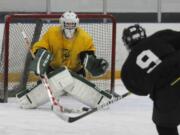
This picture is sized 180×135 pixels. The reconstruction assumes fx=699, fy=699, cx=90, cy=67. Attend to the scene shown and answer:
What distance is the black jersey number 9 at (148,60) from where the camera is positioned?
8.19ft

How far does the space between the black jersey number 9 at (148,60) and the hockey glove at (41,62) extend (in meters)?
1.61

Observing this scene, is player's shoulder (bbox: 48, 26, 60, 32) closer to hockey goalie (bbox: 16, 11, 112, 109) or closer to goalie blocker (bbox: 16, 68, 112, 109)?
hockey goalie (bbox: 16, 11, 112, 109)

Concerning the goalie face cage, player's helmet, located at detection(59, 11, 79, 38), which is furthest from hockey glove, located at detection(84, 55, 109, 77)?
the goalie face cage

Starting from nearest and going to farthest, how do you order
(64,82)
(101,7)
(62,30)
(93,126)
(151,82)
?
1. (151,82)
2. (93,126)
3. (64,82)
4. (62,30)
5. (101,7)

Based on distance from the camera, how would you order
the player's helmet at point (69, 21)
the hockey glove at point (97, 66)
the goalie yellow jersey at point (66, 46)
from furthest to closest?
the goalie yellow jersey at point (66, 46), the player's helmet at point (69, 21), the hockey glove at point (97, 66)

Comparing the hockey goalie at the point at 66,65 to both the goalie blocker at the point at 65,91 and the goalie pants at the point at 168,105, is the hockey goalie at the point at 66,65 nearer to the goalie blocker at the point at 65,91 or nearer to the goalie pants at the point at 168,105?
the goalie blocker at the point at 65,91

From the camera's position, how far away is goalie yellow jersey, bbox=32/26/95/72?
4.58 m

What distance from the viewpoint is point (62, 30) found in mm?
4578

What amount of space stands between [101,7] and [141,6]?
1.45 feet

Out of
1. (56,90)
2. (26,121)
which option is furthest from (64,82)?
(26,121)

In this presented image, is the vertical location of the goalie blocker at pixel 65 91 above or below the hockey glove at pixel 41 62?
below

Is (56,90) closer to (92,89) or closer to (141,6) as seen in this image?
(92,89)

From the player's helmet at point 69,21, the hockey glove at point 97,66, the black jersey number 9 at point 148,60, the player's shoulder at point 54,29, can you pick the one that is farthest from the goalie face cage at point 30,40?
the black jersey number 9 at point 148,60

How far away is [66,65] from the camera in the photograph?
4.63m
